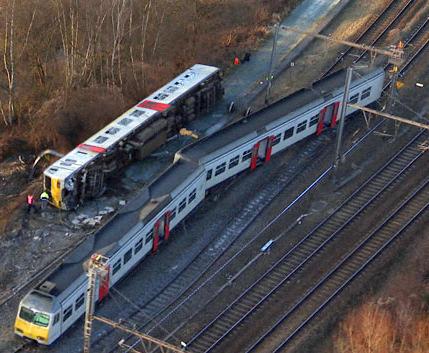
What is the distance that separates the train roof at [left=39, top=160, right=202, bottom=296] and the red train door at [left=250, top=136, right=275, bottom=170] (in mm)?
4035

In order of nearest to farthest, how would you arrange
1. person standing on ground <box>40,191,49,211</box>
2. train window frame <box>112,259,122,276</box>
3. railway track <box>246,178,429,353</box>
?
railway track <box>246,178,429,353</box>
train window frame <box>112,259,122,276</box>
person standing on ground <box>40,191,49,211</box>

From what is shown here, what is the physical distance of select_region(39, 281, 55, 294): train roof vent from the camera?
28.8 meters

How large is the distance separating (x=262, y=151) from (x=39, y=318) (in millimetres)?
14801

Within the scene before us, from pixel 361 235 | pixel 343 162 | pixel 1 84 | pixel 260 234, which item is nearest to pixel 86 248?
pixel 260 234

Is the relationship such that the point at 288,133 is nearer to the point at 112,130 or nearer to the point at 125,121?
the point at 125,121

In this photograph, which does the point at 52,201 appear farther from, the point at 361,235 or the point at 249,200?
the point at 361,235

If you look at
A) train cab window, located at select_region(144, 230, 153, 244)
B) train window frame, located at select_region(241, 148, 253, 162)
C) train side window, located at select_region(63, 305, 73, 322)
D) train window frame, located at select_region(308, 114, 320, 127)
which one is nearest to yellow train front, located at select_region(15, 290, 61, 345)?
train side window, located at select_region(63, 305, 73, 322)

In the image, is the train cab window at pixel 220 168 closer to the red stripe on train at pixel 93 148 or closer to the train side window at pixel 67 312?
the red stripe on train at pixel 93 148

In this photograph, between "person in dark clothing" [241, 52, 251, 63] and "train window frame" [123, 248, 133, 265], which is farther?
"person in dark clothing" [241, 52, 251, 63]

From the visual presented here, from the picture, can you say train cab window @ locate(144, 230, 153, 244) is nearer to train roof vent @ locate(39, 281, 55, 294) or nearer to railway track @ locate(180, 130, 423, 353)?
railway track @ locate(180, 130, 423, 353)

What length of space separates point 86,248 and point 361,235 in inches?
485

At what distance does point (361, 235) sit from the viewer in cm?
3541

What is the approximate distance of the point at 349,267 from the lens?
33.7 meters

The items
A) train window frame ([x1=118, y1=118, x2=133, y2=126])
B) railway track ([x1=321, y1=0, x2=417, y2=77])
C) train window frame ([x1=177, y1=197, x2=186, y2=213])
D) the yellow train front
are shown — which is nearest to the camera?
the yellow train front
